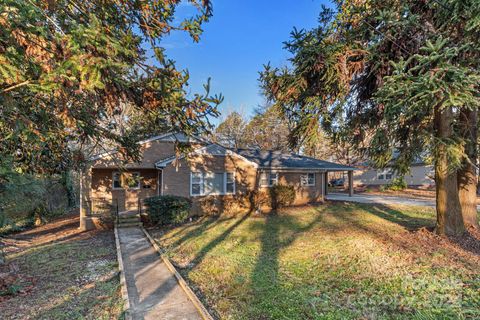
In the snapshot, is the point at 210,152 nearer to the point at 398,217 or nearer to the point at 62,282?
the point at 398,217

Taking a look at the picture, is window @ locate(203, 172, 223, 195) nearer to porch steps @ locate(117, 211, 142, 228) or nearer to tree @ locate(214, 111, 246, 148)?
porch steps @ locate(117, 211, 142, 228)

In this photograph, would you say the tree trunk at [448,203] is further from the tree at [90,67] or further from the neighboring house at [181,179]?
the neighboring house at [181,179]

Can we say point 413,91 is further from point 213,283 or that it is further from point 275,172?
point 275,172

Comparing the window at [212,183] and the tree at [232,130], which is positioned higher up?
the tree at [232,130]

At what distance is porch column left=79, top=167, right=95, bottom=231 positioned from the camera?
14.0 m

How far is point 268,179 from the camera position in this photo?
18.6m

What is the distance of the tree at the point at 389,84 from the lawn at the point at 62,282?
632 cm

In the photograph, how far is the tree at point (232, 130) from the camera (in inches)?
1355

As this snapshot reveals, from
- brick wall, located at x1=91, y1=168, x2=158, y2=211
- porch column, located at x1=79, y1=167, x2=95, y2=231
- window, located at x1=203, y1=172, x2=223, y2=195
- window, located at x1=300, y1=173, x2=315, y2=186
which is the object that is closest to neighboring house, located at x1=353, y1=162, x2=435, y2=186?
window, located at x1=300, y1=173, x2=315, y2=186

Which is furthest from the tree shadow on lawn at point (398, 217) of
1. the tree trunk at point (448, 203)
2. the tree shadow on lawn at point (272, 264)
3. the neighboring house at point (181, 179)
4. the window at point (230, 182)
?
the window at point (230, 182)

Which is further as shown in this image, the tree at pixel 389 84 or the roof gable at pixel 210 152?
the roof gable at pixel 210 152

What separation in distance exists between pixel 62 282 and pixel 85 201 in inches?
351

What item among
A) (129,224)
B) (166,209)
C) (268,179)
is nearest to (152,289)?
(166,209)

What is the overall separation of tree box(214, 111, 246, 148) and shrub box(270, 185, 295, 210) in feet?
57.8
